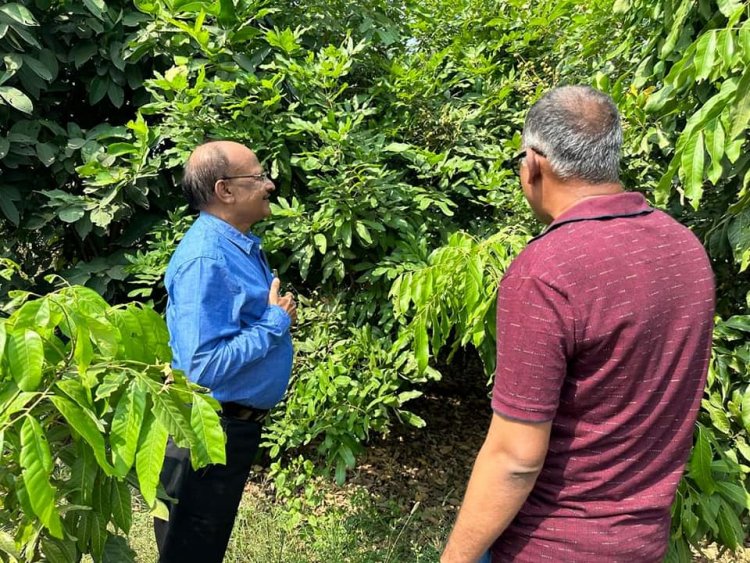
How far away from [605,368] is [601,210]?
0.35m

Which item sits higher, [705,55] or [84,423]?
[705,55]

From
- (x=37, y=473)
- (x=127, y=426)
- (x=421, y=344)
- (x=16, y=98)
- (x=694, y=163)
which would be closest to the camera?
(x=37, y=473)

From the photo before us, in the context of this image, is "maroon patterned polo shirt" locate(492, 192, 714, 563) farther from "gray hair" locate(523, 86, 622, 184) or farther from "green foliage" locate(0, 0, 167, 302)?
"green foliage" locate(0, 0, 167, 302)

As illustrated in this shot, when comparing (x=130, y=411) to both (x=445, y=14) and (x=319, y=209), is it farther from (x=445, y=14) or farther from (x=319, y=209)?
(x=445, y=14)

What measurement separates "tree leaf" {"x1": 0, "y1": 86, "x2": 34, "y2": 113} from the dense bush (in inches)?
0.4

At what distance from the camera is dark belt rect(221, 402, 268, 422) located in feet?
7.95

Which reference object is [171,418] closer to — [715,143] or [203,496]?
[203,496]

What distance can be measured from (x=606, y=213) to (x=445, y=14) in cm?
345

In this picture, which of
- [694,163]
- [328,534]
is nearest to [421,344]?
[694,163]

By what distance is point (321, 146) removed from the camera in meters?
3.47

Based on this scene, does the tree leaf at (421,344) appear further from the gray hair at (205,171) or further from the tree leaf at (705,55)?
the tree leaf at (705,55)

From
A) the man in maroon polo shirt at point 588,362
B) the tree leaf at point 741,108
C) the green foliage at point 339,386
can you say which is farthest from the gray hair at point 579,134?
the green foliage at point 339,386

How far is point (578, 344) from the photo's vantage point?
1322 mm

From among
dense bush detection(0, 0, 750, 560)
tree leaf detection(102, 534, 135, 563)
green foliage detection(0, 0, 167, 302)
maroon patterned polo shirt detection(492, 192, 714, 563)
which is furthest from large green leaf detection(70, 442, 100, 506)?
green foliage detection(0, 0, 167, 302)
